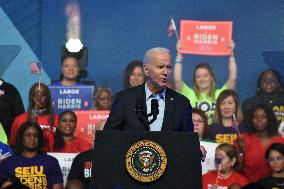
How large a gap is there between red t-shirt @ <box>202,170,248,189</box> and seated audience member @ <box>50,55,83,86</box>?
1.74 metres

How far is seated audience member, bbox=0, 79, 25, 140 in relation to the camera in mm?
5965

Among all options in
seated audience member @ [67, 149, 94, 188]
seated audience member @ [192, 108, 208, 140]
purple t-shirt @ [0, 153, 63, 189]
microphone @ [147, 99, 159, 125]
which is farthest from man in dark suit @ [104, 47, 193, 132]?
seated audience member @ [192, 108, 208, 140]

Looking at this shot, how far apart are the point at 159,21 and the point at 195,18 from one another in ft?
1.28

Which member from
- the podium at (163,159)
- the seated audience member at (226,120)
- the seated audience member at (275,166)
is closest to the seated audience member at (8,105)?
the seated audience member at (226,120)

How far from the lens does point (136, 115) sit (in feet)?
10.1

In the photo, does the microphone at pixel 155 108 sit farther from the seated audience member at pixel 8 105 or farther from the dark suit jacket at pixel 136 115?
the seated audience member at pixel 8 105

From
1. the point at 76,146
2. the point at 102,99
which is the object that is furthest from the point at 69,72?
the point at 76,146

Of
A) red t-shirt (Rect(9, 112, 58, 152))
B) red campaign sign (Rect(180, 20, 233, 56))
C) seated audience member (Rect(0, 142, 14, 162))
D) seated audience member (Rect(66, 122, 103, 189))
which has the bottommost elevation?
seated audience member (Rect(66, 122, 103, 189))

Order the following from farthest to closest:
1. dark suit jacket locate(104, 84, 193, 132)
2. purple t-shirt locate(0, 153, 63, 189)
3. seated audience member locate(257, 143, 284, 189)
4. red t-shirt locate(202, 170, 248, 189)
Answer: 1. red t-shirt locate(202, 170, 248, 189)
2. seated audience member locate(257, 143, 284, 189)
3. purple t-shirt locate(0, 153, 63, 189)
4. dark suit jacket locate(104, 84, 193, 132)

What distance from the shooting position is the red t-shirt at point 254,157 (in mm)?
5934

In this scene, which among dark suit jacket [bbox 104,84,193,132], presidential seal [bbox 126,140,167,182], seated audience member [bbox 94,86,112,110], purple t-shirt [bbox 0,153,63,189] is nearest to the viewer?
presidential seal [bbox 126,140,167,182]

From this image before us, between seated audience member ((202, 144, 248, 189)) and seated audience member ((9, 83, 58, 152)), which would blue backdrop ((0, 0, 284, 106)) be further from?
seated audience member ((202, 144, 248, 189))

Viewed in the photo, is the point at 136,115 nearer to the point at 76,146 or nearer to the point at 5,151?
the point at 76,146

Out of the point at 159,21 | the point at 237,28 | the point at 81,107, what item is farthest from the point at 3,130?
the point at 237,28
